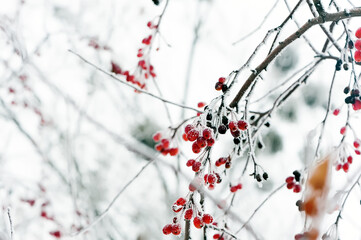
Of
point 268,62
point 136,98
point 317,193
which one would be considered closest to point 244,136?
point 268,62

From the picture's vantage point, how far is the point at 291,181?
5.49ft

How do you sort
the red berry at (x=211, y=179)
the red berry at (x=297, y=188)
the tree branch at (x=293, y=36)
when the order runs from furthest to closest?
the red berry at (x=297, y=188) < the red berry at (x=211, y=179) < the tree branch at (x=293, y=36)

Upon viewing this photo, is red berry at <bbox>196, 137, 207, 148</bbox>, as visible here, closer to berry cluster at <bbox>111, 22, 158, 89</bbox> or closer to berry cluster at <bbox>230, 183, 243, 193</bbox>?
berry cluster at <bbox>230, 183, 243, 193</bbox>

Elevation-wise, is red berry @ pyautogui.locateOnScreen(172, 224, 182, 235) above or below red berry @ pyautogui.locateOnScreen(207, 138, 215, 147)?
below

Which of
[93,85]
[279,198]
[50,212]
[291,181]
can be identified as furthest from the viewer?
[279,198]

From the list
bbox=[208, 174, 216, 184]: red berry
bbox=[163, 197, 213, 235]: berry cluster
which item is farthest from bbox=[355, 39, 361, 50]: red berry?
bbox=[163, 197, 213, 235]: berry cluster

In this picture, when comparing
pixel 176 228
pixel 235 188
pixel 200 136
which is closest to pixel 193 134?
pixel 200 136

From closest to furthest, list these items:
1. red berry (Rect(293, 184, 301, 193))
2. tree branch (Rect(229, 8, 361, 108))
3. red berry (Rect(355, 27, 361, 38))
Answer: tree branch (Rect(229, 8, 361, 108)) → red berry (Rect(355, 27, 361, 38)) → red berry (Rect(293, 184, 301, 193))

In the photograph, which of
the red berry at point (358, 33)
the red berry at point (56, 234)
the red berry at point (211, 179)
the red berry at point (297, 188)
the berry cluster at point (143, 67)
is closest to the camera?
the red berry at point (211, 179)

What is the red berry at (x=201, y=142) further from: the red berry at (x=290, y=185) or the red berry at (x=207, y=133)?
the red berry at (x=290, y=185)

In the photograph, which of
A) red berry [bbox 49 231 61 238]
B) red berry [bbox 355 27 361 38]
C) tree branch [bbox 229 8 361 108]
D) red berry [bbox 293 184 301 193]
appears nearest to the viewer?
tree branch [bbox 229 8 361 108]

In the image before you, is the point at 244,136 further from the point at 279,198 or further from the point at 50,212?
the point at 279,198

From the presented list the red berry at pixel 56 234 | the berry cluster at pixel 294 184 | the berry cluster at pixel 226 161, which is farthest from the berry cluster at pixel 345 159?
the red berry at pixel 56 234

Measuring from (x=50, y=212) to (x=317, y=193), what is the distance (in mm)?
3906
